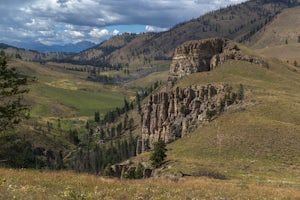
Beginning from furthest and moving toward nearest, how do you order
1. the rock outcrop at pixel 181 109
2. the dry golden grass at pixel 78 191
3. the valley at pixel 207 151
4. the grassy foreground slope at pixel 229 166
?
the rock outcrop at pixel 181 109 → the valley at pixel 207 151 → the grassy foreground slope at pixel 229 166 → the dry golden grass at pixel 78 191

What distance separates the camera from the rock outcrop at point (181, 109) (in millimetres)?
119438

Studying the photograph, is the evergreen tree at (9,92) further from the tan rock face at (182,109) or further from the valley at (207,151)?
the tan rock face at (182,109)

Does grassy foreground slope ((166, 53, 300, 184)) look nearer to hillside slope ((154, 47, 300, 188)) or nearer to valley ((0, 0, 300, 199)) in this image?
hillside slope ((154, 47, 300, 188))

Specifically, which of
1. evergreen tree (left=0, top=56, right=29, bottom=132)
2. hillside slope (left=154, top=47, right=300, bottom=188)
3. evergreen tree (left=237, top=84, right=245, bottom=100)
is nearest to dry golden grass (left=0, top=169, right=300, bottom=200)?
evergreen tree (left=0, top=56, right=29, bottom=132)

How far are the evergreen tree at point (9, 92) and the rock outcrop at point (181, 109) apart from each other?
76728 mm

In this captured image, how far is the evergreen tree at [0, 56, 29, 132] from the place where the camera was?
37781 mm

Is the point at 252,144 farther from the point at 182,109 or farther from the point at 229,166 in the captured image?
the point at 182,109

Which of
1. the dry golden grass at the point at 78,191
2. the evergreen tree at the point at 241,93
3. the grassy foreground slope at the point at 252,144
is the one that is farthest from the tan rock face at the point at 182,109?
the dry golden grass at the point at 78,191

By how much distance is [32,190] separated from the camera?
18094 millimetres

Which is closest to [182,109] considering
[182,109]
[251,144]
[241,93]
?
[182,109]

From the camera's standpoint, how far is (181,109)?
13975cm

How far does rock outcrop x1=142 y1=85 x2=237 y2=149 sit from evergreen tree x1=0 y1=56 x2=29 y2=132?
7673 cm

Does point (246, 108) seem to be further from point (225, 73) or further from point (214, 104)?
point (225, 73)

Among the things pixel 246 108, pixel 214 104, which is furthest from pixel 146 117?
pixel 246 108
